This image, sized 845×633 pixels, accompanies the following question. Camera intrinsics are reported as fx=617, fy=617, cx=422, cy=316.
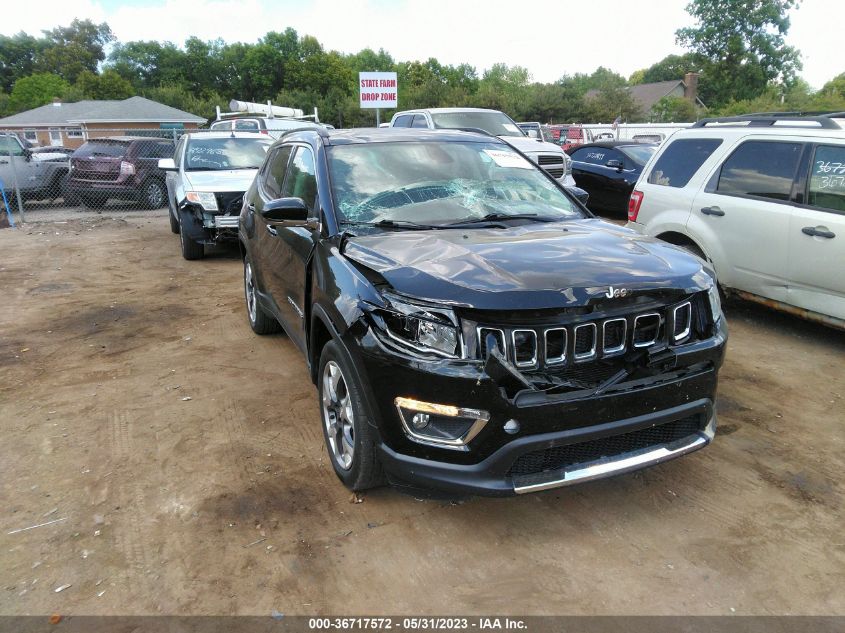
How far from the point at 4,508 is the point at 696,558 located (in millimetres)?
3429

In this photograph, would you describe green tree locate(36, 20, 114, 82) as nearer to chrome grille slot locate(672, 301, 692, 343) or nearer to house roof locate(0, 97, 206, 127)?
house roof locate(0, 97, 206, 127)

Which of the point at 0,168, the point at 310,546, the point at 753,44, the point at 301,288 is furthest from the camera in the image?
the point at 753,44

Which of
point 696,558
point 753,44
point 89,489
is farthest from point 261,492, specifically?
point 753,44

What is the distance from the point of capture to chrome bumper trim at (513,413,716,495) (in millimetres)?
2625

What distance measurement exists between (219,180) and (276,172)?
4.44 m

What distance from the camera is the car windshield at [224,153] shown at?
9484 millimetres

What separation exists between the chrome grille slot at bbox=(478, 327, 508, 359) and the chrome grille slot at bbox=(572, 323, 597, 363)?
327mm

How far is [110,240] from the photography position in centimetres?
1110

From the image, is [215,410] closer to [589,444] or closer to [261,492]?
[261,492]

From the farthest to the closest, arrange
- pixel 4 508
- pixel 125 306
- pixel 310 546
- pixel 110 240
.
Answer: pixel 110 240 < pixel 125 306 < pixel 4 508 < pixel 310 546

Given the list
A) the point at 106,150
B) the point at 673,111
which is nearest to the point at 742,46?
the point at 673,111

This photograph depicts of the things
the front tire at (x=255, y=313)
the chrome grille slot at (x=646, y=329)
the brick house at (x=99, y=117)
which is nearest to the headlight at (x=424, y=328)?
the chrome grille slot at (x=646, y=329)

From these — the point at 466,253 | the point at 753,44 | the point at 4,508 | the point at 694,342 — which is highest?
the point at 753,44

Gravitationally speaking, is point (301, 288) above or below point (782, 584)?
above
